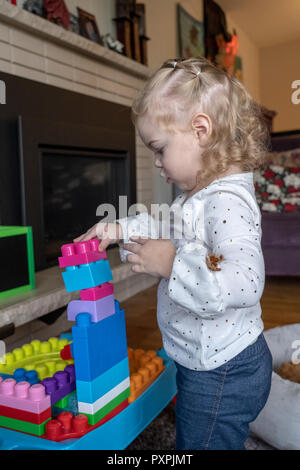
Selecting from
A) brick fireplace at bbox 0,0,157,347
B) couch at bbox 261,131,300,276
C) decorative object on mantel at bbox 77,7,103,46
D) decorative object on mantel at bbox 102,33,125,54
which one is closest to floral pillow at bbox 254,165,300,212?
couch at bbox 261,131,300,276

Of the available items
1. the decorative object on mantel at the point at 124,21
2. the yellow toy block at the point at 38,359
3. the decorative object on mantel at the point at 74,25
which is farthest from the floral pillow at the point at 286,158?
the yellow toy block at the point at 38,359

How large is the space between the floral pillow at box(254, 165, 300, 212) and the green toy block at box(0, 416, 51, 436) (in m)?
2.32

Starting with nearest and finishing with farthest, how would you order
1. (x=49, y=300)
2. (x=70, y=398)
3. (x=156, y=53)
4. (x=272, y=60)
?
(x=70, y=398), (x=49, y=300), (x=156, y=53), (x=272, y=60)

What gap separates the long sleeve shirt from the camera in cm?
57

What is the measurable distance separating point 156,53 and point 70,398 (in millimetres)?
2658

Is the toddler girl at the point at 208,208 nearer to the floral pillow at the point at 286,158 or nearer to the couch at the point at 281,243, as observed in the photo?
the couch at the point at 281,243

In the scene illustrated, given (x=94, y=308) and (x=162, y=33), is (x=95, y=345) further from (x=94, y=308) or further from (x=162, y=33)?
(x=162, y=33)

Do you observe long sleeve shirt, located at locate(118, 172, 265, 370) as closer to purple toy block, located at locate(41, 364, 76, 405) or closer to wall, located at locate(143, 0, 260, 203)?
purple toy block, located at locate(41, 364, 76, 405)

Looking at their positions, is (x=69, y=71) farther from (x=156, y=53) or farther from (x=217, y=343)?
(x=217, y=343)

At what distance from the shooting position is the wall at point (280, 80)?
221 inches

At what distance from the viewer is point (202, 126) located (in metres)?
0.73

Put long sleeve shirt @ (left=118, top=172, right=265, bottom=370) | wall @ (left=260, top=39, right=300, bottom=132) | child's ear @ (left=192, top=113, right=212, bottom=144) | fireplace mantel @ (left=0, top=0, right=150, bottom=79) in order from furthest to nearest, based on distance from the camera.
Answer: wall @ (left=260, top=39, right=300, bottom=132) < fireplace mantel @ (left=0, top=0, right=150, bottom=79) < child's ear @ (left=192, top=113, right=212, bottom=144) < long sleeve shirt @ (left=118, top=172, right=265, bottom=370)

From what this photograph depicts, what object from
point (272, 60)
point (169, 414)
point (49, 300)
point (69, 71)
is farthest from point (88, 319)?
point (272, 60)
